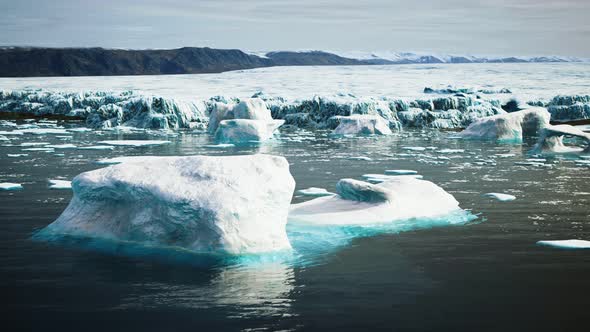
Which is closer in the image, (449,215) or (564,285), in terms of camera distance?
(564,285)

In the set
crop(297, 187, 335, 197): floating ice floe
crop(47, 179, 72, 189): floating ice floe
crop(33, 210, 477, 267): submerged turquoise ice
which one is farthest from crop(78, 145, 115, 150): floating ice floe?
crop(33, 210, 477, 267): submerged turquoise ice

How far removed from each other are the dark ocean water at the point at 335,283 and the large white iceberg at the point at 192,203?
1.09 feet

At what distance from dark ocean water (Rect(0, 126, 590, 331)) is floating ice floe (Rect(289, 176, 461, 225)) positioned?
592 mm

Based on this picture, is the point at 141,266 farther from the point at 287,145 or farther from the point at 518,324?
the point at 287,145

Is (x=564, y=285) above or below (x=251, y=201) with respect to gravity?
below

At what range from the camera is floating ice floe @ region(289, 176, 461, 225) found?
9.72 m

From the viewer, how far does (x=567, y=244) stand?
330 inches

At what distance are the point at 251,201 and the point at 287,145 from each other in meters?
16.8

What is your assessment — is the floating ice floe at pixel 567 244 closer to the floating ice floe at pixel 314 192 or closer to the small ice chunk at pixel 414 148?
the floating ice floe at pixel 314 192

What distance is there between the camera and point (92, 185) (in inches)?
319

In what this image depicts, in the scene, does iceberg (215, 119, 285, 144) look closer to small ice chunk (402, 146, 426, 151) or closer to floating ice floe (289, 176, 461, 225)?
small ice chunk (402, 146, 426, 151)

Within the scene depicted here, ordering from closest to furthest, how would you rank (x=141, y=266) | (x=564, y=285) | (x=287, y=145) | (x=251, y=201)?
(x=564, y=285)
(x=141, y=266)
(x=251, y=201)
(x=287, y=145)

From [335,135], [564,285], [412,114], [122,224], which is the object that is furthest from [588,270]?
[412,114]

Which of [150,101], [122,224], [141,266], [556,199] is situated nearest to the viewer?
[141,266]
